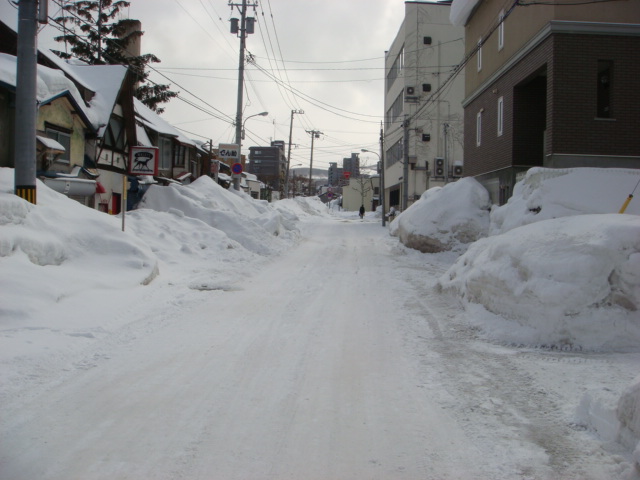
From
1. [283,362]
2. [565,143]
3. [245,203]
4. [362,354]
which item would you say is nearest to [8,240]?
[283,362]

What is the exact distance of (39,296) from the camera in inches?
306

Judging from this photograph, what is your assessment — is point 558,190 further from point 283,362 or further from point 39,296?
point 39,296

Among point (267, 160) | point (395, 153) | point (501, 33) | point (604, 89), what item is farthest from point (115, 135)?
point (267, 160)

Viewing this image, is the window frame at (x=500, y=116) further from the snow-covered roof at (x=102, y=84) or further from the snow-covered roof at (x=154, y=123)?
the snow-covered roof at (x=154, y=123)

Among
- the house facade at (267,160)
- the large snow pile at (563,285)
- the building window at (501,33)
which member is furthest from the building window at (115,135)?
the house facade at (267,160)

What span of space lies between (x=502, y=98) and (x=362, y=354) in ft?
48.8

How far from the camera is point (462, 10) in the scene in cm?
2144

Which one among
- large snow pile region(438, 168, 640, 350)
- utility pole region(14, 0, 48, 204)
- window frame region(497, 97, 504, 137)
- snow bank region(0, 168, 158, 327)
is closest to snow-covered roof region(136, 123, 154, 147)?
snow bank region(0, 168, 158, 327)

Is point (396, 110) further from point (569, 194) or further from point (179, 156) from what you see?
point (569, 194)

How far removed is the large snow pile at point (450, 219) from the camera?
17.4 m

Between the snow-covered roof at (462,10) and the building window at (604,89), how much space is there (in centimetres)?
678

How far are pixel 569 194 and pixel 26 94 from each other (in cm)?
1190

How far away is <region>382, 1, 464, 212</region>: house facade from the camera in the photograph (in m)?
46.1

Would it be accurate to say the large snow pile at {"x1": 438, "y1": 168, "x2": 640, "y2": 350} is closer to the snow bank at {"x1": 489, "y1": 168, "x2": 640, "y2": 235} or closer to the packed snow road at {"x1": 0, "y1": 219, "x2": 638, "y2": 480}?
the packed snow road at {"x1": 0, "y1": 219, "x2": 638, "y2": 480}
